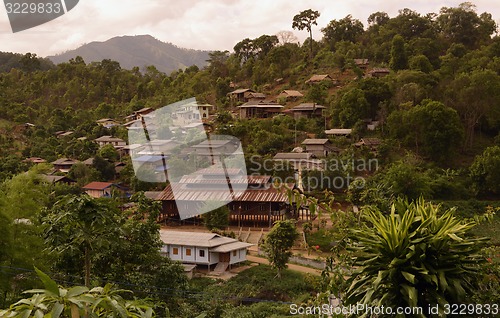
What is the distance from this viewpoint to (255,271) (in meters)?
9.57

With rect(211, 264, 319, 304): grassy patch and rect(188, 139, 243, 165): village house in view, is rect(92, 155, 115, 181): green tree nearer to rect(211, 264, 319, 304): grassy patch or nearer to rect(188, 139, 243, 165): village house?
rect(188, 139, 243, 165): village house

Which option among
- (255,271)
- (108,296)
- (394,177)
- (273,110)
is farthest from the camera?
(273,110)

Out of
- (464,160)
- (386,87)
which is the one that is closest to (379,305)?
(464,160)

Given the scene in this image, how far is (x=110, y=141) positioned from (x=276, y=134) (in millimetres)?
6546

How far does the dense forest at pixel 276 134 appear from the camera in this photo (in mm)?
5156

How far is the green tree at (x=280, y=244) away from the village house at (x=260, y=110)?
1055cm

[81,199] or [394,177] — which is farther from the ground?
[81,199]

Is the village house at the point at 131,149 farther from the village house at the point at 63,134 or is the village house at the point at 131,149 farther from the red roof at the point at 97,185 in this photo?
the village house at the point at 63,134

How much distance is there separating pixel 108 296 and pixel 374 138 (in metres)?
15.2

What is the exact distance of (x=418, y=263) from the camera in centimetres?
163

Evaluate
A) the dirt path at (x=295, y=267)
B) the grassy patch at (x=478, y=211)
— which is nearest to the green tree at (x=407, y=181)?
the grassy patch at (x=478, y=211)

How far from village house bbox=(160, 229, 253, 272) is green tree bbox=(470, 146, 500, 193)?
265 inches

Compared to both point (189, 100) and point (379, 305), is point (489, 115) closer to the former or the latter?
point (189, 100)

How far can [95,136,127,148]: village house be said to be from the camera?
1870 cm
